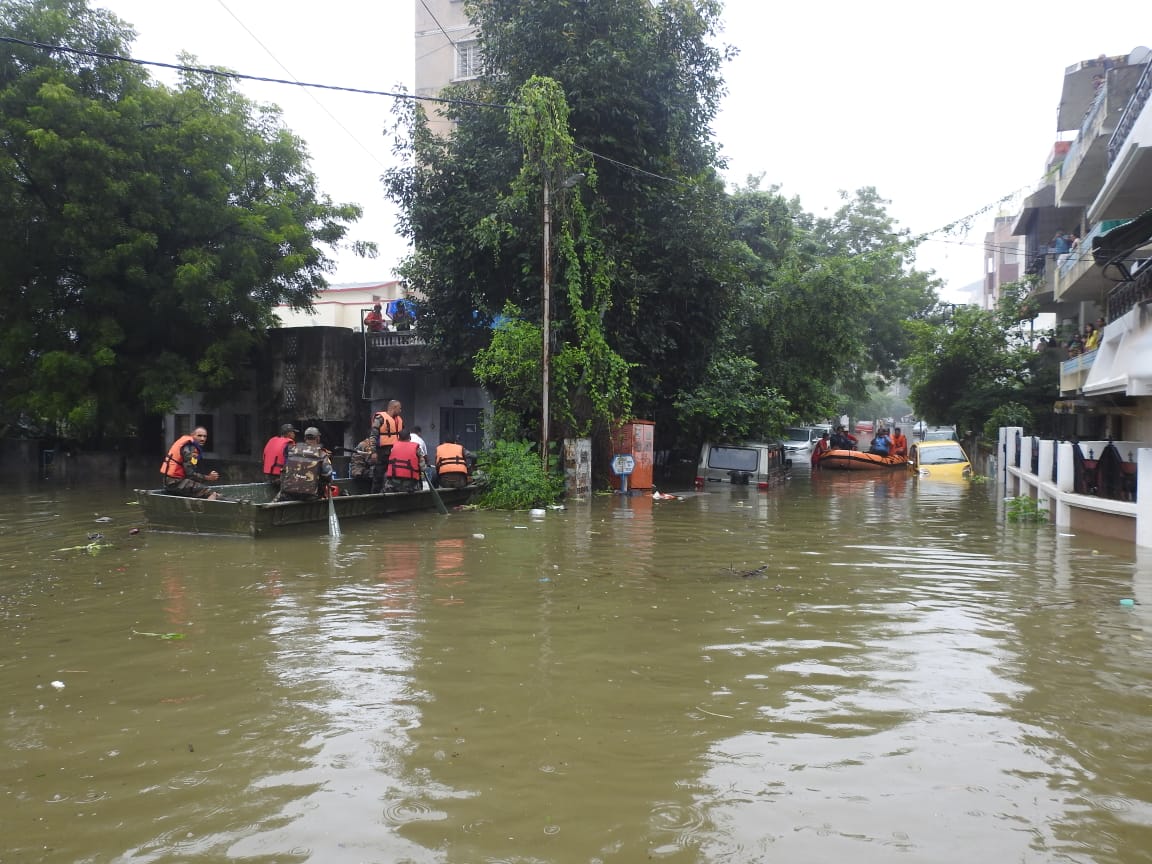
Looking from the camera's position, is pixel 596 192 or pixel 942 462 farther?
pixel 942 462

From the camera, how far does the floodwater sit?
3.71m

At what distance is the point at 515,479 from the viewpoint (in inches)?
669

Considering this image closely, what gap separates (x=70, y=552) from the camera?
38.3 ft

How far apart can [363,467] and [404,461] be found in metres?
1.47

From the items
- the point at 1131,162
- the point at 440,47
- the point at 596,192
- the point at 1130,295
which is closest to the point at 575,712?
the point at 1131,162

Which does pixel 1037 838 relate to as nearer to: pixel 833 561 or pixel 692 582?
pixel 692 582

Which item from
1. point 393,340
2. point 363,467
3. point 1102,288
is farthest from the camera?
point 393,340

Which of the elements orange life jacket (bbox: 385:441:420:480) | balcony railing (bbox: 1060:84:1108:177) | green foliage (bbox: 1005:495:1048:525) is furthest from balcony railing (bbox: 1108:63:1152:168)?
orange life jacket (bbox: 385:441:420:480)

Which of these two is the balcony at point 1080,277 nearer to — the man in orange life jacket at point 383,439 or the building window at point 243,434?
the man in orange life jacket at point 383,439

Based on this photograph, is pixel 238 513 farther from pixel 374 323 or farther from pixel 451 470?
pixel 374 323

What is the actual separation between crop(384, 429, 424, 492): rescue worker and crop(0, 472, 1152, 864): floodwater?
498cm

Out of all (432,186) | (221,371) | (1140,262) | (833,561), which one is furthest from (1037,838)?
(221,371)

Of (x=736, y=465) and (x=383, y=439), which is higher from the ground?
(x=383, y=439)

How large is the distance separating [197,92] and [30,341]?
735 cm
